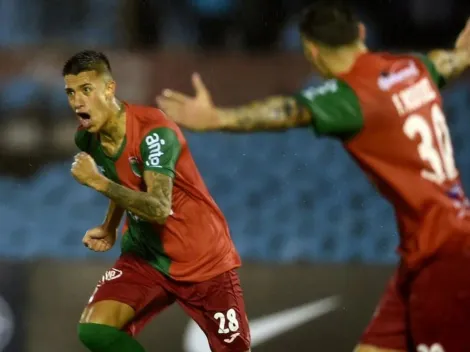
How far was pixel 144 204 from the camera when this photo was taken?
10.5ft

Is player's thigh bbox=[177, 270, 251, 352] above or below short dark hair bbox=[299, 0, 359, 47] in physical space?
below

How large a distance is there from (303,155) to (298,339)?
4.82 ft

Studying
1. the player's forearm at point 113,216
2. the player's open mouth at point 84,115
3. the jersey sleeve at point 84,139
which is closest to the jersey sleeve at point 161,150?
the player's open mouth at point 84,115

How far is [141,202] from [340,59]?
3.03ft

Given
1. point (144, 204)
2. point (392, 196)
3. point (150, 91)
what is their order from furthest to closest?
1. point (150, 91)
2. point (144, 204)
3. point (392, 196)

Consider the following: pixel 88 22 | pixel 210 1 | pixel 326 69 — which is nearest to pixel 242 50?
pixel 210 1

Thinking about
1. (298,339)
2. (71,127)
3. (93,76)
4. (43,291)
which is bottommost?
(298,339)

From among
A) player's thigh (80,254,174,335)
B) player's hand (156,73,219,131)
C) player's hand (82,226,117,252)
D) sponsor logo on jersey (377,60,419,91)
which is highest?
player's hand (156,73,219,131)

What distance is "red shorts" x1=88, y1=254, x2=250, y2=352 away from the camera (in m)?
3.58

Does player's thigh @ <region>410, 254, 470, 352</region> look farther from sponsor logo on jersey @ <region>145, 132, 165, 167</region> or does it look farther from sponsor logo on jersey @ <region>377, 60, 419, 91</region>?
sponsor logo on jersey @ <region>145, 132, 165, 167</region>

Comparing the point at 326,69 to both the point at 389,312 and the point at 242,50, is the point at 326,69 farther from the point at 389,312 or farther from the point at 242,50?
the point at 242,50

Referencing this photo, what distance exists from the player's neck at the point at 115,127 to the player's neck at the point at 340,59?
1.02 meters

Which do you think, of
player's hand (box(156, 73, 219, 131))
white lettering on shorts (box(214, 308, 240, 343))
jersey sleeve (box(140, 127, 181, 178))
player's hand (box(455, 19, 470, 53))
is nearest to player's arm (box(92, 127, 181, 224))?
jersey sleeve (box(140, 127, 181, 178))

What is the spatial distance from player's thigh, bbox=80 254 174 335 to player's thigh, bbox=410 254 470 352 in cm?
127
